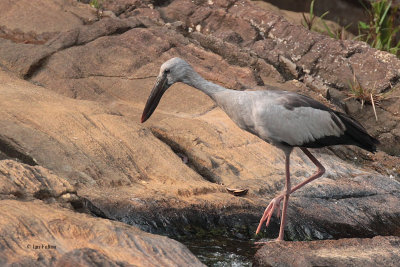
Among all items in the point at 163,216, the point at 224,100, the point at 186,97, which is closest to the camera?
the point at 163,216

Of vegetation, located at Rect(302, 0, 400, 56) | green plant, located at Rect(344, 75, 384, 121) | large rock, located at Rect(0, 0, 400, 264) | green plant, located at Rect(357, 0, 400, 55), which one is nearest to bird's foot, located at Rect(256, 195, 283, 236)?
large rock, located at Rect(0, 0, 400, 264)

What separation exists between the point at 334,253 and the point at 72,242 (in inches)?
66.2

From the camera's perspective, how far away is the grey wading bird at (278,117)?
208 inches

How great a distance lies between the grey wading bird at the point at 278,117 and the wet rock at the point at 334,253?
0.81 metres

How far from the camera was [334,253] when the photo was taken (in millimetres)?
4211

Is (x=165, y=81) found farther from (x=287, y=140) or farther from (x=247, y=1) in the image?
(x=247, y=1)

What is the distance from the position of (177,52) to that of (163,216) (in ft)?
11.4

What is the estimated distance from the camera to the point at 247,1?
988cm

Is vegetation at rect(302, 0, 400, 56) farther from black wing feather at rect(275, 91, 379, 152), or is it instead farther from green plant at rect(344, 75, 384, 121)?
black wing feather at rect(275, 91, 379, 152)

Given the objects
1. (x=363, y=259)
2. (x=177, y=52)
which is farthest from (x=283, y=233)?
(x=177, y=52)

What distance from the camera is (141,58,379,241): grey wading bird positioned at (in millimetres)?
5293

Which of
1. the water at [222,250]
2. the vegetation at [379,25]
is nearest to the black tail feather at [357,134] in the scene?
the water at [222,250]

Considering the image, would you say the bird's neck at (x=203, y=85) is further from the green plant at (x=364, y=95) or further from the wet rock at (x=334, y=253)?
the green plant at (x=364, y=95)

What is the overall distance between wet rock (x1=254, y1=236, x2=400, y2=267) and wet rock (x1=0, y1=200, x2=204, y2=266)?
772 millimetres
